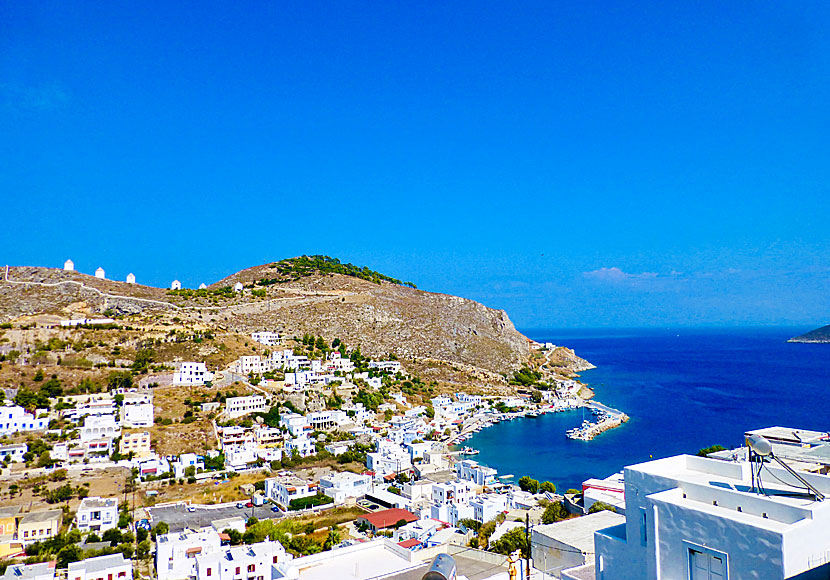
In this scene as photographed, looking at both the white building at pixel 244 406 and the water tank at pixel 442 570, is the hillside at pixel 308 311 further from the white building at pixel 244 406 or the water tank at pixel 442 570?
the water tank at pixel 442 570

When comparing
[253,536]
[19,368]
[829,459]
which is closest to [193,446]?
[253,536]

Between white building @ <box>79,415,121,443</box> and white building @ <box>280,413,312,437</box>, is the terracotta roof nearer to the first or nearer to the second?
white building @ <box>280,413,312,437</box>

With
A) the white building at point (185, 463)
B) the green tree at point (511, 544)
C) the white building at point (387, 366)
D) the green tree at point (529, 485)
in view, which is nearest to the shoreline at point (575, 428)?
the green tree at point (529, 485)

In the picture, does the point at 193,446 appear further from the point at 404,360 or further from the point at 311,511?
the point at 404,360

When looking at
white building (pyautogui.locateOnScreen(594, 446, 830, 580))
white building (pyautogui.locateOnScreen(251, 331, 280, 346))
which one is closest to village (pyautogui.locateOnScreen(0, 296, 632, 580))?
white building (pyautogui.locateOnScreen(251, 331, 280, 346))

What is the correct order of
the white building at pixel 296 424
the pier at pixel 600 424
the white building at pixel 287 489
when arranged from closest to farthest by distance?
the white building at pixel 287 489 < the white building at pixel 296 424 < the pier at pixel 600 424

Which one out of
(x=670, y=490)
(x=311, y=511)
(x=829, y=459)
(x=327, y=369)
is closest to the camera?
(x=670, y=490)
